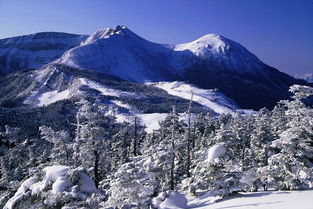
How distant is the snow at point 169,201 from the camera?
90.4 feet

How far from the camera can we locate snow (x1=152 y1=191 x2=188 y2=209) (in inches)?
1085

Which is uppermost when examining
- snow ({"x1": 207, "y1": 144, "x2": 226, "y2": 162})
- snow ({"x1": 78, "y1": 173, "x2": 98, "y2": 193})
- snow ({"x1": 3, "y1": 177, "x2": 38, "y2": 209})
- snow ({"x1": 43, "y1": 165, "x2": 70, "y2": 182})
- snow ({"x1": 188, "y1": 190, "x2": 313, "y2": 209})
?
snow ({"x1": 207, "y1": 144, "x2": 226, "y2": 162})

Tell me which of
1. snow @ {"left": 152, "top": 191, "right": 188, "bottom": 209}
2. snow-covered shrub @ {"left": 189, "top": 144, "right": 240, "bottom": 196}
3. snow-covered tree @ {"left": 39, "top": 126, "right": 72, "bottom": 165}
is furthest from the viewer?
snow-covered tree @ {"left": 39, "top": 126, "right": 72, "bottom": 165}

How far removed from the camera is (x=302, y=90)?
25938 mm

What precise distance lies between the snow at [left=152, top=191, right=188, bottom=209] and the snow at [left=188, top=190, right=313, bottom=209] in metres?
1.35

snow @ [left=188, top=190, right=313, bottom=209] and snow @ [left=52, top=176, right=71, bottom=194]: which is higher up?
snow @ [left=52, top=176, right=71, bottom=194]

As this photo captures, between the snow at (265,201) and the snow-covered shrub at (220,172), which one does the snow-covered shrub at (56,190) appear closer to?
the snow at (265,201)

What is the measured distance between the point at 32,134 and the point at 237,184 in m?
127

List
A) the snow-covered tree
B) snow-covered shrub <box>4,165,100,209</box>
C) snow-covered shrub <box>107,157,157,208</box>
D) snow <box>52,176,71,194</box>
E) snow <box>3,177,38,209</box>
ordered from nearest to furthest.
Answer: snow-covered shrub <box>4,165,100,209</box> → snow <box>52,176,71,194</box> → snow <box>3,177,38,209</box> → snow-covered shrub <box>107,157,157,208</box> → the snow-covered tree

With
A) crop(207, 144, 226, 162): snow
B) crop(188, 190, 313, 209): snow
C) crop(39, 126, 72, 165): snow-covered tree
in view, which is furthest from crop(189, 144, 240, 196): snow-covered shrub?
crop(39, 126, 72, 165): snow-covered tree

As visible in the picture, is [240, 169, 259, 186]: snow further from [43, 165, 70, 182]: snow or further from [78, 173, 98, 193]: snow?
[43, 165, 70, 182]: snow

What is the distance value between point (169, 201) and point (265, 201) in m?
8.14

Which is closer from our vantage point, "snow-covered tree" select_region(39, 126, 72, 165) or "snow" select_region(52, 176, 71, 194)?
"snow" select_region(52, 176, 71, 194)

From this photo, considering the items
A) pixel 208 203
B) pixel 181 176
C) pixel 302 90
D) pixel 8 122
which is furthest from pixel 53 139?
pixel 8 122
